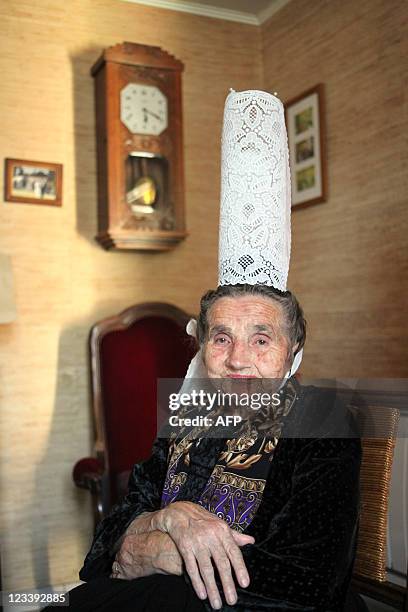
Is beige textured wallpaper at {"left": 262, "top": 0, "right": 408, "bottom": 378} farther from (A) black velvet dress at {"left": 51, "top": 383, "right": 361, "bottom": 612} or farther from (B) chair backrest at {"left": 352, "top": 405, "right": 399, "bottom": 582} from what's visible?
(A) black velvet dress at {"left": 51, "top": 383, "right": 361, "bottom": 612}

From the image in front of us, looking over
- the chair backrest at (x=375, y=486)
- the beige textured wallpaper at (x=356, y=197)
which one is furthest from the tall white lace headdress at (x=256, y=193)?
the beige textured wallpaper at (x=356, y=197)

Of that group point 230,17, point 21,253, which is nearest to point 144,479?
point 21,253

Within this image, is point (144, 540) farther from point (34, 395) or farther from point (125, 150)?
point (125, 150)

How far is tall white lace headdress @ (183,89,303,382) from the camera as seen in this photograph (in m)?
1.79

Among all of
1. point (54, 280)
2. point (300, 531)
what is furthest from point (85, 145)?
point (300, 531)

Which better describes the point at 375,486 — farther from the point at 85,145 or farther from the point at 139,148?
the point at 85,145

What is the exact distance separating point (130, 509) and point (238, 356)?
1.43 ft

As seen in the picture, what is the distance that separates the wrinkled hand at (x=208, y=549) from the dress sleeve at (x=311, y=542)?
26 mm

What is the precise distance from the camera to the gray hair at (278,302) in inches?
68.3

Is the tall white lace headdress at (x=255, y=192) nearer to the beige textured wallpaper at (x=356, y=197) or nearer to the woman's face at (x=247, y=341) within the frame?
the woman's face at (x=247, y=341)

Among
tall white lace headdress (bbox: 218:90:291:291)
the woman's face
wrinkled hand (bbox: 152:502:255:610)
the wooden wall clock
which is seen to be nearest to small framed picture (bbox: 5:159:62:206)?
the wooden wall clock

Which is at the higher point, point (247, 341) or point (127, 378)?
Answer: point (247, 341)

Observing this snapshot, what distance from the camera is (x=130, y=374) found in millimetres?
3188

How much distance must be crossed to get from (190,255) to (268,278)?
1850 millimetres
